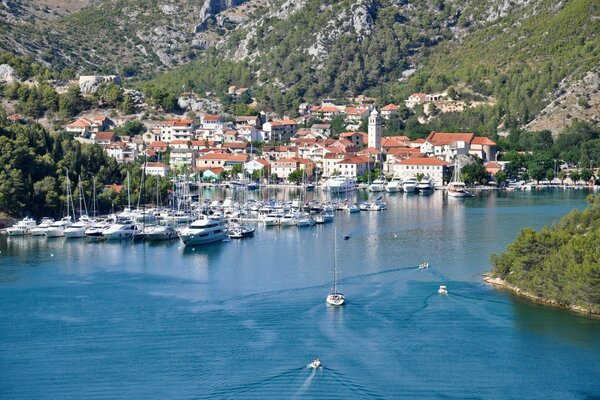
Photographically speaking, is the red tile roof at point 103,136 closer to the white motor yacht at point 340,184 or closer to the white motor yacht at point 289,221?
the white motor yacht at point 340,184

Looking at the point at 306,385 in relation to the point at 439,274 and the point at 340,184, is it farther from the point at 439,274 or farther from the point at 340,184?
the point at 340,184

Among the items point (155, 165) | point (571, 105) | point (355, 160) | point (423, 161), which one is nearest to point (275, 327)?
point (155, 165)

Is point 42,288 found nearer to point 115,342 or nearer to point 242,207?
point 115,342

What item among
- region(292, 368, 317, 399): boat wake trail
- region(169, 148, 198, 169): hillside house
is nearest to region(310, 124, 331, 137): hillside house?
region(169, 148, 198, 169): hillside house

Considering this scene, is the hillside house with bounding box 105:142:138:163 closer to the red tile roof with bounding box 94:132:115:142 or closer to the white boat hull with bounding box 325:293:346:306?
the red tile roof with bounding box 94:132:115:142

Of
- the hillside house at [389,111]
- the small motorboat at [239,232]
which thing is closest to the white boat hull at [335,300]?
the small motorboat at [239,232]

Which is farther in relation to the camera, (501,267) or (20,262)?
(20,262)

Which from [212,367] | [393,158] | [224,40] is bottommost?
[212,367]

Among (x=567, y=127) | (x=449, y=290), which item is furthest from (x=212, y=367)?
(x=567, y=127)
